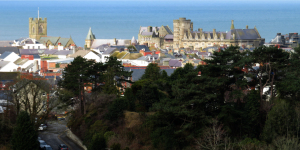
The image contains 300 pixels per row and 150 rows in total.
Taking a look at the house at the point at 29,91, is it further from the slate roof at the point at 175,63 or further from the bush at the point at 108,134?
the slate roof at the point at 175,63

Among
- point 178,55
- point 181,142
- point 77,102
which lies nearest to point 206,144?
point 181,142

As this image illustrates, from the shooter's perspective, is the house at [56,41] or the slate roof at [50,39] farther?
the slate roof at [50,39]

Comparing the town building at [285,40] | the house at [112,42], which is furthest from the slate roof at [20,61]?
the town building at [285,40]

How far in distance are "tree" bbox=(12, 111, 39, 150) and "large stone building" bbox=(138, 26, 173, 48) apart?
253 ft

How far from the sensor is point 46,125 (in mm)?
34125

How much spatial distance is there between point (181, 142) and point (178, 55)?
4361 centimetres

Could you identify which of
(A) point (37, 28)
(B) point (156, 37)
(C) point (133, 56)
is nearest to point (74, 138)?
(C) point (133, 56)

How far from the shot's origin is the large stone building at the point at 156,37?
104 m

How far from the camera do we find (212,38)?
310 ft

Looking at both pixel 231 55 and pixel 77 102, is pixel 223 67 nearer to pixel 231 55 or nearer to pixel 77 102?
pixel 231 55

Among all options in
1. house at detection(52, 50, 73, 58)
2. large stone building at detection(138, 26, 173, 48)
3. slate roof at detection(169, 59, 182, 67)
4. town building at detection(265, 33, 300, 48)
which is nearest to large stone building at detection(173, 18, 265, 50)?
large stone building at detection(138, 26, 173, 48)

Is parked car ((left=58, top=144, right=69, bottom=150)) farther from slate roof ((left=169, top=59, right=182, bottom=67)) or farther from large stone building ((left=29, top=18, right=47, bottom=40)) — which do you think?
large stone building ((left=29, top=18, right=47, bottom=40))

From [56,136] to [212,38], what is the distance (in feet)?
219

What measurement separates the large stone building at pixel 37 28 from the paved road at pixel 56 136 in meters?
92.3
